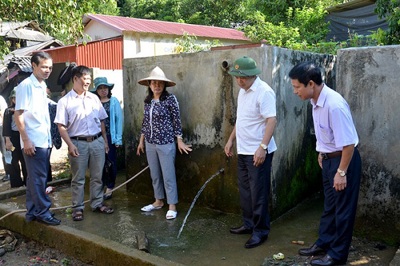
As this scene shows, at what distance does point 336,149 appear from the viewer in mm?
3324

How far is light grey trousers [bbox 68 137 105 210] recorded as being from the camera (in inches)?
188

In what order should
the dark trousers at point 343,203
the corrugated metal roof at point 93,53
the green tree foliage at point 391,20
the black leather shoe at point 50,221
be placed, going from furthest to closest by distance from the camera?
the corrugated metal roof at point 93,53, the green tree foliage at point 391,20, the black leather shoe at point 50,221, the dark trousers at point 343,203

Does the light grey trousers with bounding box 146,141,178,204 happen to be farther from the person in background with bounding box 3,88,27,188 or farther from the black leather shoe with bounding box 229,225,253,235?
the person in background with bounding box 3,88,27,188

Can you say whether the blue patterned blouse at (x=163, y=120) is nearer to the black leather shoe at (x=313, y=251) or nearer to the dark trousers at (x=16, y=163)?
the black leather shoe at (x=313, y=251)

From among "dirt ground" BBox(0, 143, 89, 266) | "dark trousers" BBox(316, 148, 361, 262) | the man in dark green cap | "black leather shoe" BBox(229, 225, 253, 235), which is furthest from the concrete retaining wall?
"dirt ground" BBox(0, 143, 89, 266)

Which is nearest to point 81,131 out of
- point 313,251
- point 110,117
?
point 110,117

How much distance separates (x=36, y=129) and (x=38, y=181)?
2.03 feet

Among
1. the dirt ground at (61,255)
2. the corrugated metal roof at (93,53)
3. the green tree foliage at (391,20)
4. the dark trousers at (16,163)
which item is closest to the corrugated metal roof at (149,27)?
the corrugated metal roof at (93,53)

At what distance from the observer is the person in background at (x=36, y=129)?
4285 millimetres

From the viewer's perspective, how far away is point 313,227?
4.38m

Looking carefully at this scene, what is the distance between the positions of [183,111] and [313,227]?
7.54 feet

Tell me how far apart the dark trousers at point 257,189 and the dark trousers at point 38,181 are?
2.33 meters

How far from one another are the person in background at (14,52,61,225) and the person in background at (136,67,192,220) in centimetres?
123

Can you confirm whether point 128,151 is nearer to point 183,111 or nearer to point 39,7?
point 183,111
